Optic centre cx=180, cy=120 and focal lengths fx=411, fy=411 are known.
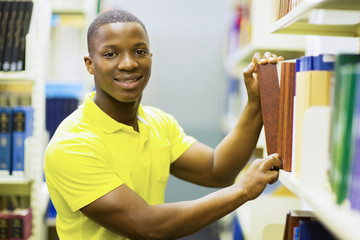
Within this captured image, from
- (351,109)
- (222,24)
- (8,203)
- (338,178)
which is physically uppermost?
(222,24)

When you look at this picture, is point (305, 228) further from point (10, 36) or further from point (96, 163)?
point (10, 36)

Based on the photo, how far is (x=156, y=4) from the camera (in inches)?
147

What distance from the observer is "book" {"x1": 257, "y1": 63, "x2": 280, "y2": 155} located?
1.19m

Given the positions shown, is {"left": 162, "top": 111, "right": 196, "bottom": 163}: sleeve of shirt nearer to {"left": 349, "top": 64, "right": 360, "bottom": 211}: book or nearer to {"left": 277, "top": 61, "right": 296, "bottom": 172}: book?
{"left": 277, "top": 61, "right": 296, "bottom": 172}: book

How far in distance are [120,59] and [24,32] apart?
945mm

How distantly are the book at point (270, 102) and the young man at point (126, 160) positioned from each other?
2.0 inches

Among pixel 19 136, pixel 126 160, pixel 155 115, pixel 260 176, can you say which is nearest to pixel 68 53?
pixel 19 136

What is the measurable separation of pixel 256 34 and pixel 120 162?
1091 millimetres

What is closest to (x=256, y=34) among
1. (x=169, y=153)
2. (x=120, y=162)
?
(x=169, y=153)

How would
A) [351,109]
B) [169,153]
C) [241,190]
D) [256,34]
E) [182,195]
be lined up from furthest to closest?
[182,195] → [256,34] → [169,153] → [241,190] → [351,109]

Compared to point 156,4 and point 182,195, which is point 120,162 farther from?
point 156,4

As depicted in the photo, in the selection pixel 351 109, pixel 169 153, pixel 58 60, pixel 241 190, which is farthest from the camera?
pixel 58 60

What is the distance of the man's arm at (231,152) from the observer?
134 cm

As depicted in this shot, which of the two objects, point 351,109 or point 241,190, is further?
point 241,190
